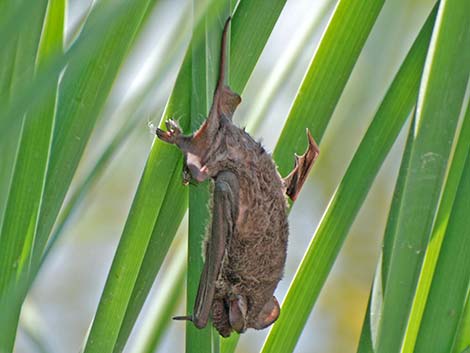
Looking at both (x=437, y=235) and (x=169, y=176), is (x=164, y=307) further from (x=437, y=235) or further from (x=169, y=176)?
(x=437, y=235)

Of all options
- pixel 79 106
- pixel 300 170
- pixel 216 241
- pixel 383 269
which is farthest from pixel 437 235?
pixel 79 106

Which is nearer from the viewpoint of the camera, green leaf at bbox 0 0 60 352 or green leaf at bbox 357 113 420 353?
green leaf at bbox 0 0 60 352

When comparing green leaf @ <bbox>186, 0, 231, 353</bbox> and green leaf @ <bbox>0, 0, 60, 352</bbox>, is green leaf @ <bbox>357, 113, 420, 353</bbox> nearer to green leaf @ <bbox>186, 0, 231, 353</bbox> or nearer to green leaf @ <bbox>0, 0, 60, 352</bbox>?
green leaf @ <bbox>186, 0, 231, 353</bbox>

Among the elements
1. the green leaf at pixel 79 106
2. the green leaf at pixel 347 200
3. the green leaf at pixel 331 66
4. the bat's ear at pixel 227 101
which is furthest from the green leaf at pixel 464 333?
the green leaf at pixel 79 106

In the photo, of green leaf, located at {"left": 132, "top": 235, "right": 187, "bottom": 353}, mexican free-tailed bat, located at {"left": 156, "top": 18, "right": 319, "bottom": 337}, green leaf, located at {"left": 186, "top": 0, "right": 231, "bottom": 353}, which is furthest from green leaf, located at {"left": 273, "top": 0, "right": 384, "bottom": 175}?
green leaf, located at {"left": 132, "top": 235, "right": 187, "bottom": 353}

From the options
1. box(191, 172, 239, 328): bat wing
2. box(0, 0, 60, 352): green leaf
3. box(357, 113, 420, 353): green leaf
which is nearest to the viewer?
box(0, 0, 60, 352): green leaf

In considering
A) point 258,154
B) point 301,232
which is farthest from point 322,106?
point 301,232
